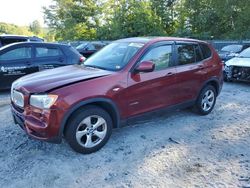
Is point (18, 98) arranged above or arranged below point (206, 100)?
above

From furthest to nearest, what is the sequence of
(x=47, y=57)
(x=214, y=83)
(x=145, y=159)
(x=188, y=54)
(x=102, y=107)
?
(x=47, y=57), (x=214, y=83), (x=188, y=54), (x=102, y=107), (x=145, y=159)

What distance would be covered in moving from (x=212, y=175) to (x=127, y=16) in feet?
82.4

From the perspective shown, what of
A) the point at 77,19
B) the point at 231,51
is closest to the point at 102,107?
the point at 231,51

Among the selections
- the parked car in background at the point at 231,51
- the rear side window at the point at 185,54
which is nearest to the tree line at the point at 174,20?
the parked car in background at the point at 231,51

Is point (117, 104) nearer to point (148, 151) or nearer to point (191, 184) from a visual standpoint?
point (148, 151)

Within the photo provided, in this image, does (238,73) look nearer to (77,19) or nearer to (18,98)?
(18,98)

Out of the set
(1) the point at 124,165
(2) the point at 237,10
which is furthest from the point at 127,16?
(1) the point at 124,165

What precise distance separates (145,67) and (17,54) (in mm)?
5041

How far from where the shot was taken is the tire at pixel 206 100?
19.9ft

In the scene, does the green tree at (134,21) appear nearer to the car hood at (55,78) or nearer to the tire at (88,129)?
the car hood at (55,78)

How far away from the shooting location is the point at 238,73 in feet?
31.5

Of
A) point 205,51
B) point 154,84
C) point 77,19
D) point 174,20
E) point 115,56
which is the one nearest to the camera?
point 154,84

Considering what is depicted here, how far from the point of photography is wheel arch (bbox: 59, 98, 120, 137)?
404cm

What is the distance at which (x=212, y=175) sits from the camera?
3842mm
